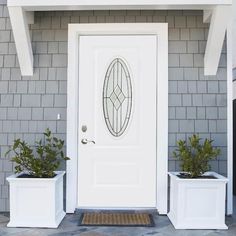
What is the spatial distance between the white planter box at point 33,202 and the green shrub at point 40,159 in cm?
15

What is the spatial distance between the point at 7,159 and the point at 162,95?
195 centimetres

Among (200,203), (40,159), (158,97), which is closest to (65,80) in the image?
(40,159)

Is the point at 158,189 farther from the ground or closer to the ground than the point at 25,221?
farther from the ground

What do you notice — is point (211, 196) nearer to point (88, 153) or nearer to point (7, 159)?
point (88, 153)

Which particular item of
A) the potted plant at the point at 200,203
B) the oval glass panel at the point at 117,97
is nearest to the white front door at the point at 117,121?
the oval glass panel at the point at 117,97

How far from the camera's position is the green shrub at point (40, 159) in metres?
3.38

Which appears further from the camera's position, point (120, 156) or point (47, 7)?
point (120, 156)

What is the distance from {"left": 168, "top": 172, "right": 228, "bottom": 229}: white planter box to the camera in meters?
3.24

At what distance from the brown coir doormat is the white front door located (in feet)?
0.52

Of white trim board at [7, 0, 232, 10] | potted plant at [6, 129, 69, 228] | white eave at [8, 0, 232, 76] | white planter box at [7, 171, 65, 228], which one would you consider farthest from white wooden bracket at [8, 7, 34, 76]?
white planter box at [7, 171, 65, 228]

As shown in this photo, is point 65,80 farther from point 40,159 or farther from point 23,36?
point 40,159

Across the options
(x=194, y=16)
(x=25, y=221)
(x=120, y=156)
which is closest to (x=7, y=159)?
(x=25, y=221)

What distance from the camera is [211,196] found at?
3256 mm

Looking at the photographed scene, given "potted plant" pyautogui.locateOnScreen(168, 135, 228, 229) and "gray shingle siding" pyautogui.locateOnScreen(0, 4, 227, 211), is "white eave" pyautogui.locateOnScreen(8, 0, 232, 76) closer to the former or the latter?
"gray shingle siding" pyautogui.locateOnScreen(0, 4, 227, 211)
